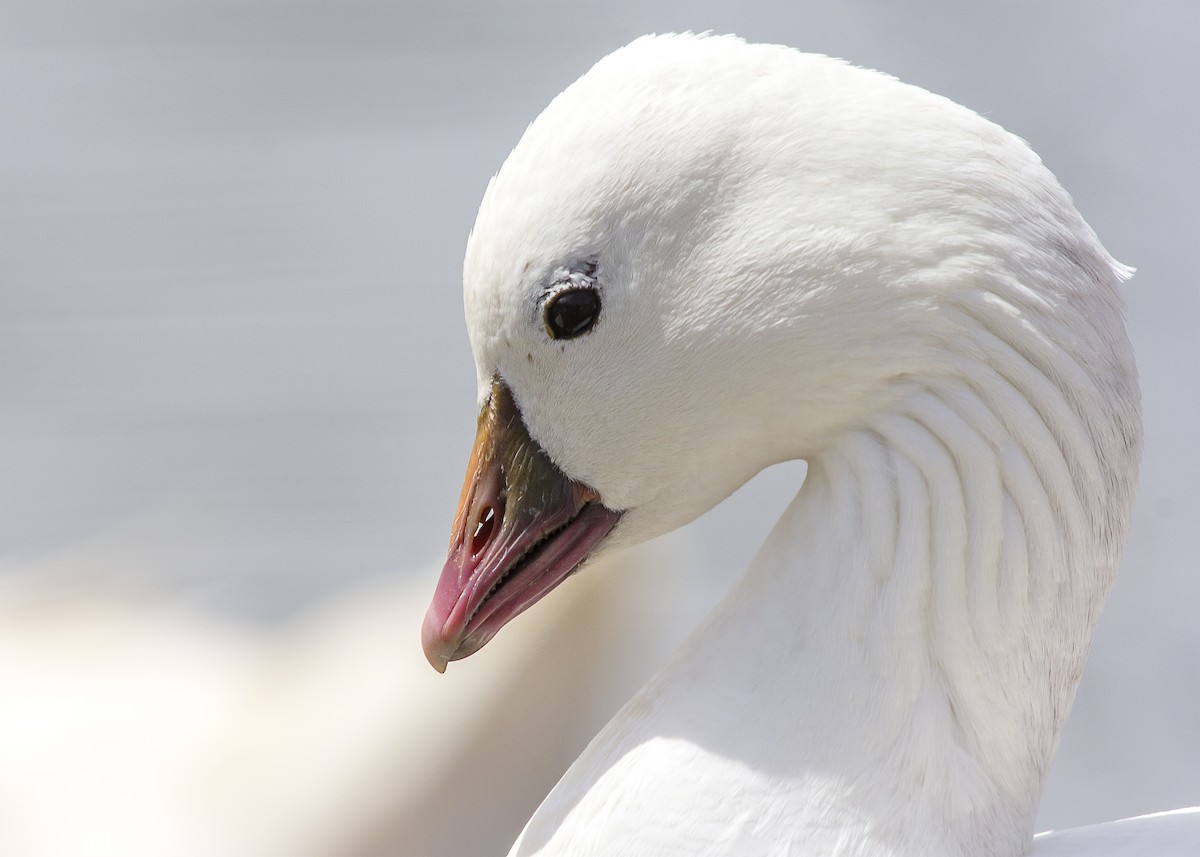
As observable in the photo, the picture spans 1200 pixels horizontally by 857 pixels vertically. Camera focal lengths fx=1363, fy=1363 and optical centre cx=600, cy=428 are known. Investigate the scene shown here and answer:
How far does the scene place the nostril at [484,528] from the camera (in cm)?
135

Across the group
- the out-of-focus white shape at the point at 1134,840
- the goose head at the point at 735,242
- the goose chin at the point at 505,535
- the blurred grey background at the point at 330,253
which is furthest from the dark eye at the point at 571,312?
the blurred grey background at the point at 330,253

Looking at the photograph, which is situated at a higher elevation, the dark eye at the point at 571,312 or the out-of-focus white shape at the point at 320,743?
the dark eye at the point at 571,312

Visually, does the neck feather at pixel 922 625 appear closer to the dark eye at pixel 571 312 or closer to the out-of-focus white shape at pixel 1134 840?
the out-of-focus white shape at pixel 1134 840

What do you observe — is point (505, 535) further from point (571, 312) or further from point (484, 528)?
point (571, 312)

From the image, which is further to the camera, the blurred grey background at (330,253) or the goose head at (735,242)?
the blurred grey background at (330,253)

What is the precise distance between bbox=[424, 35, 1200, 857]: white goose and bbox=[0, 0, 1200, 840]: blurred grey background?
69.4 inches

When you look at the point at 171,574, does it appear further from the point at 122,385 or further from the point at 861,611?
the point at 861,611

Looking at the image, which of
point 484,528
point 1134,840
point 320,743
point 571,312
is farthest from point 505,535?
point 320,743

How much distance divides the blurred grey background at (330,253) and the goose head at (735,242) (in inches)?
72.0

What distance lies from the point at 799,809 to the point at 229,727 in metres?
1.49

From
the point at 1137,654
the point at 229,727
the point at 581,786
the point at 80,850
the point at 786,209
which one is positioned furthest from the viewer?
the point at 1137,654

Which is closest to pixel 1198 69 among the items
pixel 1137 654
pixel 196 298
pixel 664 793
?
pixel 1137 654

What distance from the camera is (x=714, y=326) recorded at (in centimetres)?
119

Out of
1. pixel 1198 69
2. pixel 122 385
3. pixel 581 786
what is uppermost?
pixel 122 385
